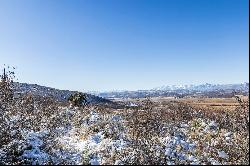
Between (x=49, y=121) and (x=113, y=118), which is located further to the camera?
(x=113, y=118)

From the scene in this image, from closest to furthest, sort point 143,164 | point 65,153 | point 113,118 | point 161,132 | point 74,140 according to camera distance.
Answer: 1. point 143,164
2. point 65,153
3. point 74,140
4. point 161,132
5. point 113,118

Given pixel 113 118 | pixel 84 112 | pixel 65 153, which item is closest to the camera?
pixel 65 153

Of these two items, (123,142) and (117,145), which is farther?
(123,142)

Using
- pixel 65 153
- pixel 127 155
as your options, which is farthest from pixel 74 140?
pixel 127 155

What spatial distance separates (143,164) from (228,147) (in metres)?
5.39

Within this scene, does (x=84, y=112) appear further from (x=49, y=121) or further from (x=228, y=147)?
(x=228, y=147)

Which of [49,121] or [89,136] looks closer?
[89,136]

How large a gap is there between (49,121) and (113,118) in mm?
5662

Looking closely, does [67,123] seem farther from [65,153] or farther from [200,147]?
[200,147]

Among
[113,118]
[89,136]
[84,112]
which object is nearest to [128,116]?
[113,118]

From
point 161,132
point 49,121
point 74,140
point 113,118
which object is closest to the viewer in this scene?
point 74,140

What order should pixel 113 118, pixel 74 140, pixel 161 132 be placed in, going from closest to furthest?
pixel 74 140 < pixel 161 132 < pixel 113 118

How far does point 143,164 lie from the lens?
1853cm

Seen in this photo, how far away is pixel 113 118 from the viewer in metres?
31.4
